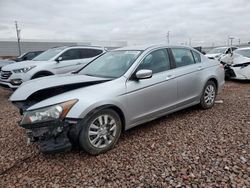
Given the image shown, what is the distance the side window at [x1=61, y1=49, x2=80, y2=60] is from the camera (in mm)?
8626

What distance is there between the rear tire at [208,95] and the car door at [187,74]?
0.83 feet

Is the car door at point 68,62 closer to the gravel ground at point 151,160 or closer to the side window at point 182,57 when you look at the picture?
the gravel ground at point 151,160

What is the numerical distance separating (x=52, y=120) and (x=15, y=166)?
83cm

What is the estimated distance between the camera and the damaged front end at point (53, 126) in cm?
321

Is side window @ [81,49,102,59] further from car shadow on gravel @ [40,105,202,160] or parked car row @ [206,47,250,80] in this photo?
parked car row @ [206,47,250,80]

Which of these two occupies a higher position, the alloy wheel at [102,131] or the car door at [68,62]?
the car door at [68,62]

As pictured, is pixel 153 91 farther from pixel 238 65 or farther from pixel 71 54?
pixel 238 65

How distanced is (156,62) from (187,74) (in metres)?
0.79

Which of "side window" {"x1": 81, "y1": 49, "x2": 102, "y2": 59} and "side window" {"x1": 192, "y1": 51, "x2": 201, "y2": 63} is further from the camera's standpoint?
"side window" {"x1": 81, "y1": 49, "x2": 102, "y2": 59}

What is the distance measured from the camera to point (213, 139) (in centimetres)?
402

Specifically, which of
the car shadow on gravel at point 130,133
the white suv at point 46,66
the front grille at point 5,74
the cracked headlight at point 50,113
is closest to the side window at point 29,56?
the white suv at point 46,66

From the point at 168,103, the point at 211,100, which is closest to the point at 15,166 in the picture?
the point at 168,103

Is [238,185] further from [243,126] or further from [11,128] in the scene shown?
[11,128]

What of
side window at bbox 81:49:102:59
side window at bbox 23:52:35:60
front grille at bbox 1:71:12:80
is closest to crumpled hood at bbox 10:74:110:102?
front grille at bbox 1:71:12:80
